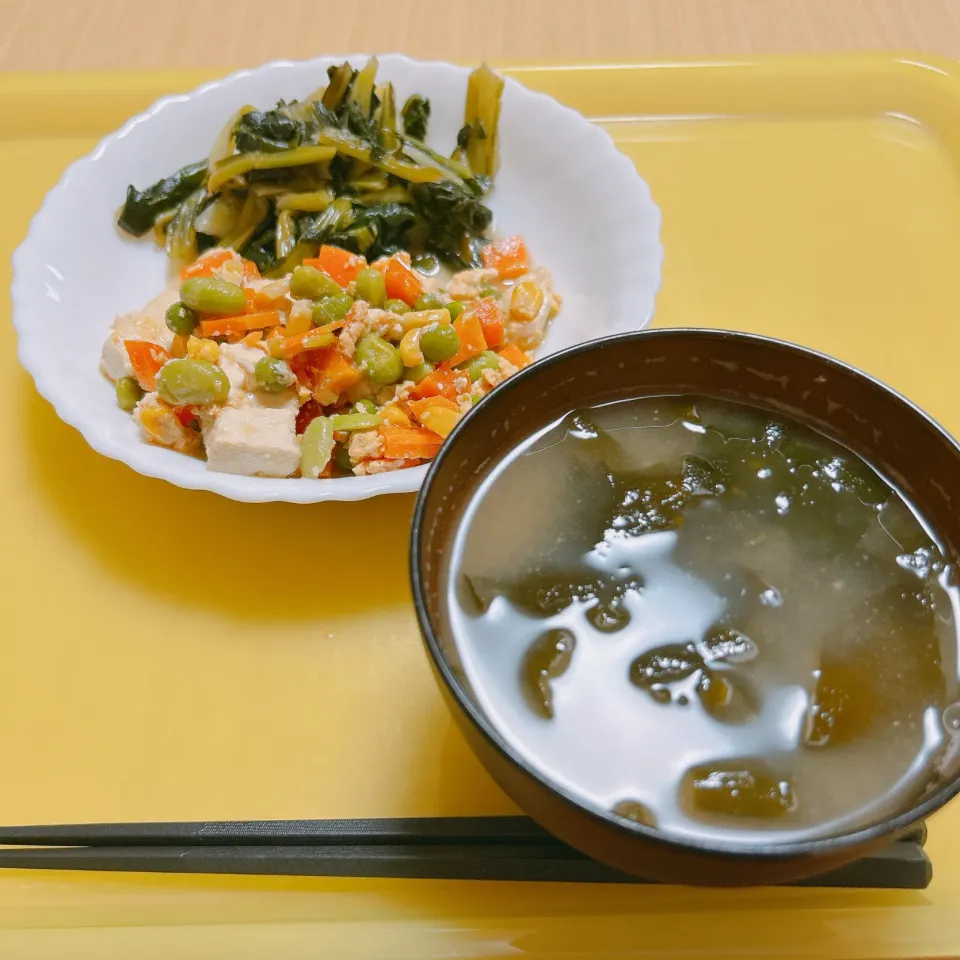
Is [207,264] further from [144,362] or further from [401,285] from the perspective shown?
[401,285]

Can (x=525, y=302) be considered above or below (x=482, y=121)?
below

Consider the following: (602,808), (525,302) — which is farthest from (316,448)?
(602,808)

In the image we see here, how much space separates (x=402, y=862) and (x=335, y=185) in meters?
1.69

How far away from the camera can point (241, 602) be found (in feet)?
5.21

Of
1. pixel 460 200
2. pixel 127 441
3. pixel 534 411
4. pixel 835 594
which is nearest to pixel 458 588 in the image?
pixel 534 411

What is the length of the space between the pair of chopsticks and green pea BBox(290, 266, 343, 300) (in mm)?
1123

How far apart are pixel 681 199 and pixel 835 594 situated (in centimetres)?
142

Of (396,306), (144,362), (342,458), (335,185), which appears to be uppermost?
(335,185)

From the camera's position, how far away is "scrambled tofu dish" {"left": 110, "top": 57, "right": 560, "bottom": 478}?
68.2 inches

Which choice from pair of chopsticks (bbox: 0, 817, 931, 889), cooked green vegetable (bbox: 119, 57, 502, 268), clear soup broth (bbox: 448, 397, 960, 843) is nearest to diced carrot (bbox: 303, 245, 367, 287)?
cooked green vegetable (bbox: 119, 57, 502, 268)

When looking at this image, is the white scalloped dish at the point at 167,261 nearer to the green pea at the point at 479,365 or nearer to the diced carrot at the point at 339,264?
the green pea at the point at 479,365

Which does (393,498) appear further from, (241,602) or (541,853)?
(541,853)

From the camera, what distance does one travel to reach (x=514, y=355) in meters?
1.97

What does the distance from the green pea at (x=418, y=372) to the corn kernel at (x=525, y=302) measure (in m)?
0.26
